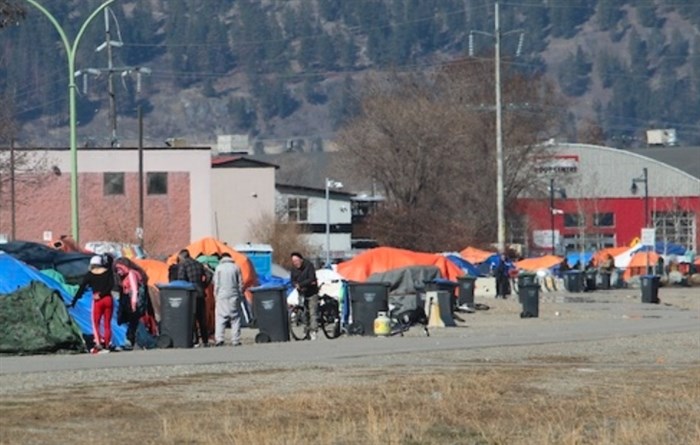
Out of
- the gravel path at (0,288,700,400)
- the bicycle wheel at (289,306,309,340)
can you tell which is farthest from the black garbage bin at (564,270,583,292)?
the bicycle wheel at (289,306,309,340)

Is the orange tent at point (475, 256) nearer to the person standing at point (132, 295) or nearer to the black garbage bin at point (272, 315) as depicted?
the black garbage bin at point (272, 315)

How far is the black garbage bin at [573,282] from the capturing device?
75.0 meters

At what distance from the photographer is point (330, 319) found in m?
37.4

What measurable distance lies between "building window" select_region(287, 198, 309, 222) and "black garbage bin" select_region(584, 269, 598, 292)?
1105 inches

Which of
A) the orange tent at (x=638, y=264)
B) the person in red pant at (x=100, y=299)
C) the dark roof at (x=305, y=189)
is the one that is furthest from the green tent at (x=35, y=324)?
the dark roof at (x=305, y=189)

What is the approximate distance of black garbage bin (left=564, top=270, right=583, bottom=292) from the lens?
75.0 meters

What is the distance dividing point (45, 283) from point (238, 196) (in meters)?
67.6

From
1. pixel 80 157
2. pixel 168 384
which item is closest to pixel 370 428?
pixel 168 384

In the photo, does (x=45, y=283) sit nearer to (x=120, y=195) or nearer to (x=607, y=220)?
(x=120, y=195)

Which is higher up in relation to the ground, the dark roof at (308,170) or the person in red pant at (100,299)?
the dark roof at (308,170)

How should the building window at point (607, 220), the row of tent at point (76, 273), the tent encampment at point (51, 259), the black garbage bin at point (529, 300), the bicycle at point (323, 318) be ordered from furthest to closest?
the building window at point (607, 220) < the black garbage bin at point (529, 300) < the tent encampment at point (51, 259) < the bicycle at point (323, 318) < the row of tent at point (76, 273)

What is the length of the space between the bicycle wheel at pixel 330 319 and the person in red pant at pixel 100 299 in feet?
20.0

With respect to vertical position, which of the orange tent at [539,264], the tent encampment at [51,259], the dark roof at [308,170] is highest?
the dark roof at [308,170]

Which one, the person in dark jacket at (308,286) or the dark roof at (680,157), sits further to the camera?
the dark roof at (680,157)
